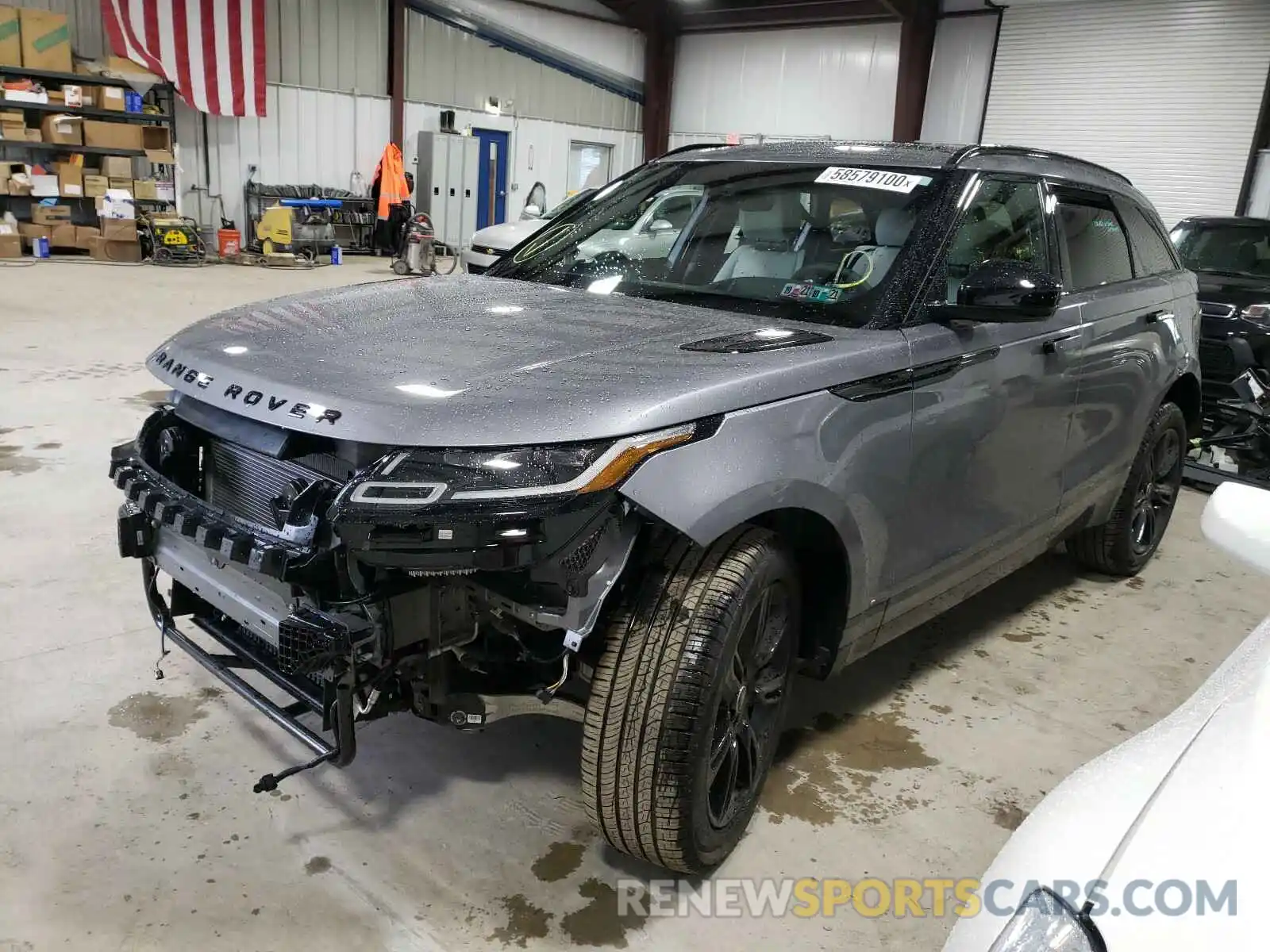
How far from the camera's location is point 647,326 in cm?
226

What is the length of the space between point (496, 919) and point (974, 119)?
14.8 meters

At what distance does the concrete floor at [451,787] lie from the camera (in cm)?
194

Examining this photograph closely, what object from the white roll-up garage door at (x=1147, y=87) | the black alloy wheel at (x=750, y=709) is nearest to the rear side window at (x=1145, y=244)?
the black alloy wheel at (x=750, y=709)

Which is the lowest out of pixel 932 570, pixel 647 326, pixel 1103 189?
pixel 932 570

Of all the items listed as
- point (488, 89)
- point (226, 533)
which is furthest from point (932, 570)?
point (488, 89)

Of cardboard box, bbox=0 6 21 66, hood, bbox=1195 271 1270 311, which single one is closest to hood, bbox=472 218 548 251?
hood, bbox=1195 271 1270 311

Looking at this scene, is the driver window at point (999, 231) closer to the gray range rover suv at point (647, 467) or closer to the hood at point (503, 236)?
the gray range rover suv at point (647, 467)

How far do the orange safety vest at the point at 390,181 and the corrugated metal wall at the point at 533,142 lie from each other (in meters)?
1.38

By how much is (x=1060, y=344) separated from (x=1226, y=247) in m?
5.29

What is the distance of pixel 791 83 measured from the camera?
54.9 ft

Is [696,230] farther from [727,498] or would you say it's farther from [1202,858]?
[1202,858]

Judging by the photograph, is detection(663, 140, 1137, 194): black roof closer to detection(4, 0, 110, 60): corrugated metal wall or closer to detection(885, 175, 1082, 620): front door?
detection(885, 175, 1082, 620): front door

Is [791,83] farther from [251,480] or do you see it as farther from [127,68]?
[251,480]

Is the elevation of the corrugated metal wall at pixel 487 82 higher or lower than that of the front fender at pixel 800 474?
higher
